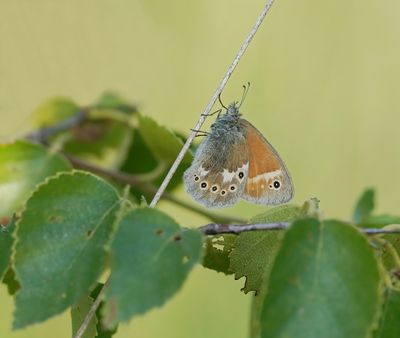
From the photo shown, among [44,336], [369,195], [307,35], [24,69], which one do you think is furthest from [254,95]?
[369,195]

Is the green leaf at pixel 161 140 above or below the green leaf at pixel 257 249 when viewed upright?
below

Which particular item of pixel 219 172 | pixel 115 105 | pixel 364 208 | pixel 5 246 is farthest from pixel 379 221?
pixel 115 105

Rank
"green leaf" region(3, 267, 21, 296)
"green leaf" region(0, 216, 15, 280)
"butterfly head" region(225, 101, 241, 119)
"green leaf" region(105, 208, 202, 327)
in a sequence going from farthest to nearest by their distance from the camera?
"butterfly head" region(225, 101, 241, 119), "green leaf" region(3, 267, 21, 296), "green leaf" region(0, 216, 15, 280), "green leaf" region(105, 208, 202, 327)

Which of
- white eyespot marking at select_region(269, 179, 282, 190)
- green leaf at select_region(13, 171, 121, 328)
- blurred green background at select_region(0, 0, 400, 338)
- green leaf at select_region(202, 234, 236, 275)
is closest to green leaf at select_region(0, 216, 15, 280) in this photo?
green leaf at select_region(13, 171, 121, 328)

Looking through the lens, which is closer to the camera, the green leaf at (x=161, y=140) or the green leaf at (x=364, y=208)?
the green leaf at (x=364, y=208)

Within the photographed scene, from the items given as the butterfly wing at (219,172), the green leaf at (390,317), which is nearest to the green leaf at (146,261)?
the green leaf at (390,317)

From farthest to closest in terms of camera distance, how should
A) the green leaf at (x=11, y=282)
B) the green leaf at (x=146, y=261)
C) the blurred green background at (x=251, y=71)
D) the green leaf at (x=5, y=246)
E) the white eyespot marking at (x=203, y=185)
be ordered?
the blurred green background at (x=251, y=71)
the white eyespot marking at (x=203, y=185)
the green leaf at (x=11, y=282)
the green leaf at (x=5, y=246)
the green leaf at (x=146, y=261)

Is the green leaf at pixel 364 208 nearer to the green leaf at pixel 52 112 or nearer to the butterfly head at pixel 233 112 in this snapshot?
the butterfly head at pixel 233 112

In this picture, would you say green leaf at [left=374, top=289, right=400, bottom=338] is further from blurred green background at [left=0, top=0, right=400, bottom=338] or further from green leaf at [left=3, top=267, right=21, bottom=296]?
blurred green background at [left=0, top=0, right=400, bottom=338]
